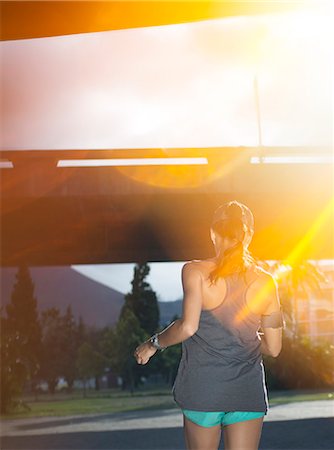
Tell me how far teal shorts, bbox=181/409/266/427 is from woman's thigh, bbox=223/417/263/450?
0.02 metres

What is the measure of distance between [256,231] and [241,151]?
534 centimetres

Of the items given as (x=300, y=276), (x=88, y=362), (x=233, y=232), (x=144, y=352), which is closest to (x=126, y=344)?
(x=88, y=362)

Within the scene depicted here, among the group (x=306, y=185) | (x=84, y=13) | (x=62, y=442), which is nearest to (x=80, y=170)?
(x=306, y=185)

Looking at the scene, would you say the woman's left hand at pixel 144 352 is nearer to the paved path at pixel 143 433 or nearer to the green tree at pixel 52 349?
the paved path at pixel 143 433

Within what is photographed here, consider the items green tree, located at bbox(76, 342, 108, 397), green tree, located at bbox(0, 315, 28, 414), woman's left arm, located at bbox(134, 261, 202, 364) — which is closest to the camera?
woman's left arm, located at bbox(134, 261, 202, 364)

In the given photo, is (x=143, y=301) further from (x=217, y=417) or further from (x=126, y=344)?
(x=217, y=417)

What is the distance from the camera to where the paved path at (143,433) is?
1270 centimetres

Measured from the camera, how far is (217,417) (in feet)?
13.0

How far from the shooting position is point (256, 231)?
21.8 metres

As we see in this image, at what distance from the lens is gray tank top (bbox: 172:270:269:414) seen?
392cm

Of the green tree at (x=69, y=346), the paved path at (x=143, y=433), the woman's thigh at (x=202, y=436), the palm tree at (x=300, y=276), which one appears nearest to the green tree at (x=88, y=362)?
the green tree at (x=69, y=346)

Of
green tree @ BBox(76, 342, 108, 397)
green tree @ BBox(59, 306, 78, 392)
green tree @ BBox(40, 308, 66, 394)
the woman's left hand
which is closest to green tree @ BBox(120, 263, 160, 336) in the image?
green tree @ BBox(76, 342, 108, 397)

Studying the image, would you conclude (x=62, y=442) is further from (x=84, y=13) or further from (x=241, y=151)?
(x=84, y=13)

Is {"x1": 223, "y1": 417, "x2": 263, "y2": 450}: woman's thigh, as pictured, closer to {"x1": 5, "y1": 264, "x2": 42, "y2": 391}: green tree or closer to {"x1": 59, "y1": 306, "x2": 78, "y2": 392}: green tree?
{"x1": 5, "y1": 264, "x2": 42, "y2": 391}: green tree
